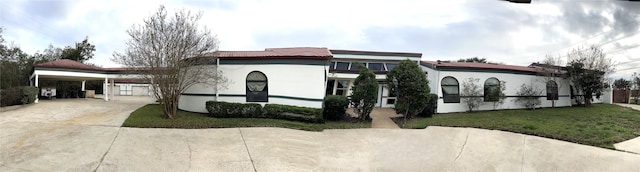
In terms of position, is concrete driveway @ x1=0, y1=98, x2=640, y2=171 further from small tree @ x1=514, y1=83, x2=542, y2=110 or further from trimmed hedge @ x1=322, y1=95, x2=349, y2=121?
small tree @ x1=514, y1=83, x2=542, y2=110

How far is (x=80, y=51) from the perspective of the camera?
31.0 m

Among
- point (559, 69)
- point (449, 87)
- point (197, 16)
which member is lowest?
point (449, 87)

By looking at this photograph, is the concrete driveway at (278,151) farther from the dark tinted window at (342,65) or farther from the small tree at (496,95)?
the dark tinted window at (342,65)

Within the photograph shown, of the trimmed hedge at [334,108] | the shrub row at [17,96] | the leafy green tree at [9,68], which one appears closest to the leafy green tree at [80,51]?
the leafy green tree at [9,68]

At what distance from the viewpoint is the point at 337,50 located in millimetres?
20781

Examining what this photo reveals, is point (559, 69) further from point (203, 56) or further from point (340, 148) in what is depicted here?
point (203, 56)

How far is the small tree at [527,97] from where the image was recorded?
17.8 meters

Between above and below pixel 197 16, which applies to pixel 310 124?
below

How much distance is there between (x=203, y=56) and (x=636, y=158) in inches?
490

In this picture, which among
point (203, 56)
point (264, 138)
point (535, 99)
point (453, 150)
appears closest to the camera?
point (453, 150)

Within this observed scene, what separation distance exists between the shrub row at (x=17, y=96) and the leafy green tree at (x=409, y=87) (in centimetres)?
1718

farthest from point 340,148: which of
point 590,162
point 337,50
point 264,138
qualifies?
point 337,50

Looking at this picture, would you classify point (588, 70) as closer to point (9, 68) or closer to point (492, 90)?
point (492, 90)

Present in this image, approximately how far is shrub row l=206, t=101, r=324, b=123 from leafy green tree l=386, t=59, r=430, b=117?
3560mm
